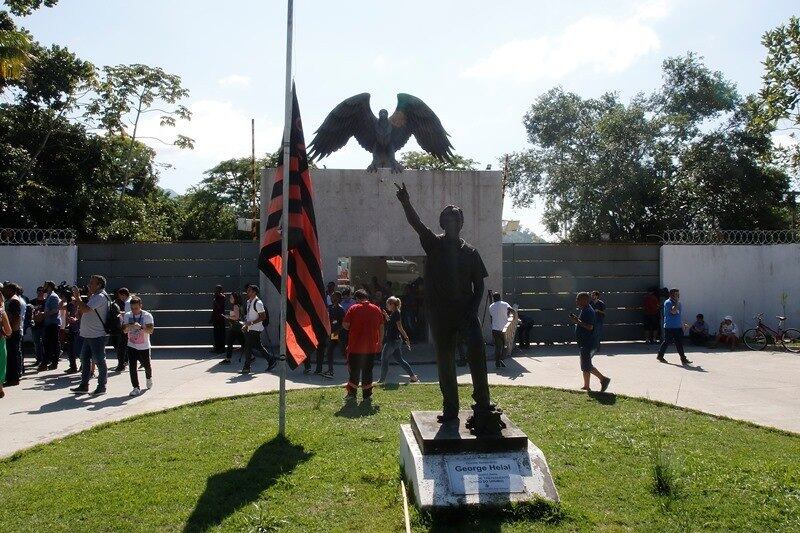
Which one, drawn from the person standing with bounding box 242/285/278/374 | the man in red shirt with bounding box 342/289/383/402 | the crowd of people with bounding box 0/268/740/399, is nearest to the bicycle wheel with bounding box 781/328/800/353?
the crowd of people with bounding box 0/268/740/399

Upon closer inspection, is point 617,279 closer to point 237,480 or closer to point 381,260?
point 381,260

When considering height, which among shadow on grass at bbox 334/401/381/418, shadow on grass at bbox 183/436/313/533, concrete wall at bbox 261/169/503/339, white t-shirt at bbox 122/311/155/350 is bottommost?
shadow on grass at bbox 183/436/313/533

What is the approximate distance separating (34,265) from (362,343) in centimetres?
1123

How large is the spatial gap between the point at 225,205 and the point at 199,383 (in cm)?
3139

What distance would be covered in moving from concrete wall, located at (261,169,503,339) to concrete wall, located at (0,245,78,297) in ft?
17.9

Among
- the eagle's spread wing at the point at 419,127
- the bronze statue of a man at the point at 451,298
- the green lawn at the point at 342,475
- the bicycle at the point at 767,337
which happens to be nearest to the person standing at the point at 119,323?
the green lawn at the point at 342,475

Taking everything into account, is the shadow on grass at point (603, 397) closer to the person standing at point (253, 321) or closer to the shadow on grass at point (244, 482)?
the shadow on grass at point (244, 482)

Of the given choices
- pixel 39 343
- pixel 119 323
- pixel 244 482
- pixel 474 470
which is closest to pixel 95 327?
pixel 119 323

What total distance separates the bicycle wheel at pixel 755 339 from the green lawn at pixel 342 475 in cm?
964

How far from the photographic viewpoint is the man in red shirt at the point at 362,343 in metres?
9.66

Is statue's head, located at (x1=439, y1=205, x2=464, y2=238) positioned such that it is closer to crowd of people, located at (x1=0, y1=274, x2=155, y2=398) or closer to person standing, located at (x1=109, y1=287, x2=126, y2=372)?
crowd of people, located at (x1=0, y1=274, x2=155, y2=398)

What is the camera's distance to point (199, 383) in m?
11.7

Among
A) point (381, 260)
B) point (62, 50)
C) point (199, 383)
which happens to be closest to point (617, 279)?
point (381, 260)

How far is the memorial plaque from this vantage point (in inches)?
199
